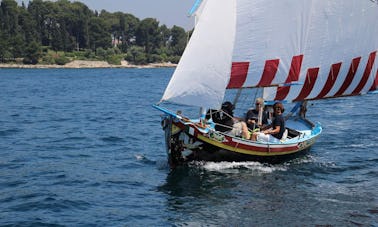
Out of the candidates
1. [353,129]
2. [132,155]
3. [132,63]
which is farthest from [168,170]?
[132,63]

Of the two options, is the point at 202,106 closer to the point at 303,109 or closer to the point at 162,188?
the point at 162,188

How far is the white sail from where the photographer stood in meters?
21.5

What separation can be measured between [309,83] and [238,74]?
21.2 feet

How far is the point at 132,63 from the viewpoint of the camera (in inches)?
7677

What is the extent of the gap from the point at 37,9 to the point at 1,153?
177m

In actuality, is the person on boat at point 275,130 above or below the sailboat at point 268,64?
below

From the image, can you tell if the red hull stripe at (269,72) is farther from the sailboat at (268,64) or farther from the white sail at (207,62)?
the white sail at (207,62)

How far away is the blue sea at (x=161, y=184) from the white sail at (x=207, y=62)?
9.91 ft

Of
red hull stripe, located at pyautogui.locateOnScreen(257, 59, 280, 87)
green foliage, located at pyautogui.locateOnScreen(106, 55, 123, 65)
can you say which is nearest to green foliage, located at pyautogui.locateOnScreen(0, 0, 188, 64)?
green foliage, located at pyautogui.locateOnScreen(106, 55, 123, 65)

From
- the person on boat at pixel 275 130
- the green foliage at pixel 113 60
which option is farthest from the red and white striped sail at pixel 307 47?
the green foliage at pixel 113 60

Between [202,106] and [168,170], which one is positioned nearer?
[202,106]

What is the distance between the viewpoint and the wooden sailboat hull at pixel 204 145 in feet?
72.3

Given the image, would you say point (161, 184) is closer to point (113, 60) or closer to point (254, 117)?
point (254, 117)

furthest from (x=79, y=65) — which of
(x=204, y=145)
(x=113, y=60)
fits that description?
(x=204, y=145)
